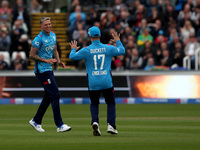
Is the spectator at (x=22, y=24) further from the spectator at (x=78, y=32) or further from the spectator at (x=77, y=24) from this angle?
the spectator at (x=78, y=32)

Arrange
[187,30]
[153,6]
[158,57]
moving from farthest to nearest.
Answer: [153,6] < [187,30] < [158,57]

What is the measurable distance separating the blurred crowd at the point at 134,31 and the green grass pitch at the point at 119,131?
546cm

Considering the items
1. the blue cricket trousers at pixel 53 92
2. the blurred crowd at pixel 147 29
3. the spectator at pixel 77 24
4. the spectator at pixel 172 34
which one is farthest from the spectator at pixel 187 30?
the blue cricket trousers at pixel 53 92

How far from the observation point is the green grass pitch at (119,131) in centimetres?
1058

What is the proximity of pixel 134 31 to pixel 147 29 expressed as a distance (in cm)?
86

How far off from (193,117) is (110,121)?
5.34 m

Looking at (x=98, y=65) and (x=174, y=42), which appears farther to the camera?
(x=174, y=42)

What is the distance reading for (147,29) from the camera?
28.0 metres

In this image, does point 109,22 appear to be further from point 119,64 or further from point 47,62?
point 47,62

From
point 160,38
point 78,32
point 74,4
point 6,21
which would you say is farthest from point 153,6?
point 6,21

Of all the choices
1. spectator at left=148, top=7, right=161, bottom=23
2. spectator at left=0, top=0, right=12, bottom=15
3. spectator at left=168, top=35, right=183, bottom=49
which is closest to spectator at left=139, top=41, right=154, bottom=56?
spectator at left=168, top=35, right=183, bottom=49

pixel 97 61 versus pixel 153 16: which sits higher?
pixel 153 16

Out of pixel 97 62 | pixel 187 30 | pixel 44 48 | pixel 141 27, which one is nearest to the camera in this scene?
pixel 97 62

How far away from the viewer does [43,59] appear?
42.7 ft
